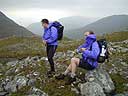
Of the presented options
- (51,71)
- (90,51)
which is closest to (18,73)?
(51,71)

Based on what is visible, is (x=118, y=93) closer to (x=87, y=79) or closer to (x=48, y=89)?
(x=87, y=79)

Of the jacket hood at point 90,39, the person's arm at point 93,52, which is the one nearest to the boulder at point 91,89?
the person's arm at point 93,52

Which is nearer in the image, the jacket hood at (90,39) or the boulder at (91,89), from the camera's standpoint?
the boulder at (91,89)

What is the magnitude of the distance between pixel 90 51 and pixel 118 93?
2.80 meters

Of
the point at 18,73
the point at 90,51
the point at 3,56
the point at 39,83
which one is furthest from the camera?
the point at 3,56

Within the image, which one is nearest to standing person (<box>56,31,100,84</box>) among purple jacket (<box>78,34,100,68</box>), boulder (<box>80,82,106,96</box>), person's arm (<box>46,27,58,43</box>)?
purple jacket (<box>78,34,100,68</box>)

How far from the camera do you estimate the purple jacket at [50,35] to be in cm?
1551

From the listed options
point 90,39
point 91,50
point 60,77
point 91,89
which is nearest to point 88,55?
point 91,50

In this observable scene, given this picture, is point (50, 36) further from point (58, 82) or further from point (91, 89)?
point (91, 89)

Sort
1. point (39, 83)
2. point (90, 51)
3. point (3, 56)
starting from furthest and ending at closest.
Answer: point (3, 56) < point (39, 83) < point (90, 51)

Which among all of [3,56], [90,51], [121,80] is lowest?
[3,56]

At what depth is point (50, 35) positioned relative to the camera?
51.4 feet

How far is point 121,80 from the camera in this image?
16.6m

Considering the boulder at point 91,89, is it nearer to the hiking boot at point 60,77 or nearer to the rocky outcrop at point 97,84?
the rocky outcrop at point 97,84
